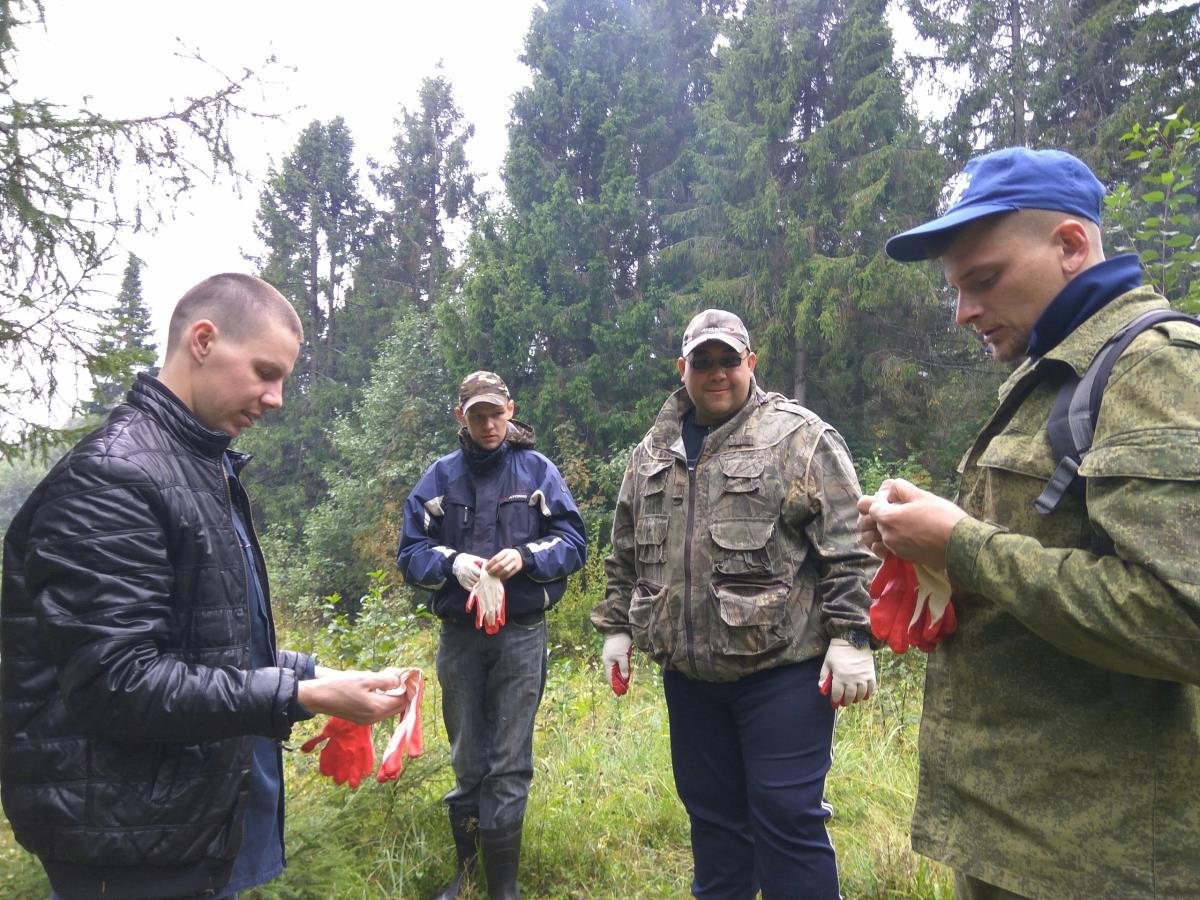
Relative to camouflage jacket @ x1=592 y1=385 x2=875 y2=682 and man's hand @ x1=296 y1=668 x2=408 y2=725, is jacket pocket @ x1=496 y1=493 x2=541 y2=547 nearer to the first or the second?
camouflage jacket @ x1=592 y1=385 x2=875 y2=682

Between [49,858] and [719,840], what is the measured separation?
6.57 feet

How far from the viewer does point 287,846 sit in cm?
301

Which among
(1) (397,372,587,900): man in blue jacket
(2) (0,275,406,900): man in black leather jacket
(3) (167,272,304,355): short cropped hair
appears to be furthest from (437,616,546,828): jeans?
(3) (167,272,304,355): short cropped hair

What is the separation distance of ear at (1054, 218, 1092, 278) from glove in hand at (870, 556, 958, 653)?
0.65 meters

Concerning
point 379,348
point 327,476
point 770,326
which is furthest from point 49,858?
point 379,348

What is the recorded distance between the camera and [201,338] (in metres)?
1.89

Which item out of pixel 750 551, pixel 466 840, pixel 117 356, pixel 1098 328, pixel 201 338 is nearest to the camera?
pixel 1098 328

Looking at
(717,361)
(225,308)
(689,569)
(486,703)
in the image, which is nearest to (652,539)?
(689,569)

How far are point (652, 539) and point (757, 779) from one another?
877 millimetres

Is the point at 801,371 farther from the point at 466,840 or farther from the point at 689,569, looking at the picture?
the point at 689,569

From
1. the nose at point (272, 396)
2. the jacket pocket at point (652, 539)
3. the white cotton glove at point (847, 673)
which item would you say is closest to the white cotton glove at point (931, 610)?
the white cotton glove at point (847, 673)

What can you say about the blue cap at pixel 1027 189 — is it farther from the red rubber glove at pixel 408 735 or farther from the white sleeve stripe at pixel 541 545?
the white sleeve stripe at pixel 541 545

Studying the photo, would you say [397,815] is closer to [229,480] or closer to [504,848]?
[504,848]

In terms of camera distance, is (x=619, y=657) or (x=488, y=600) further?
(x=488, y=600)
